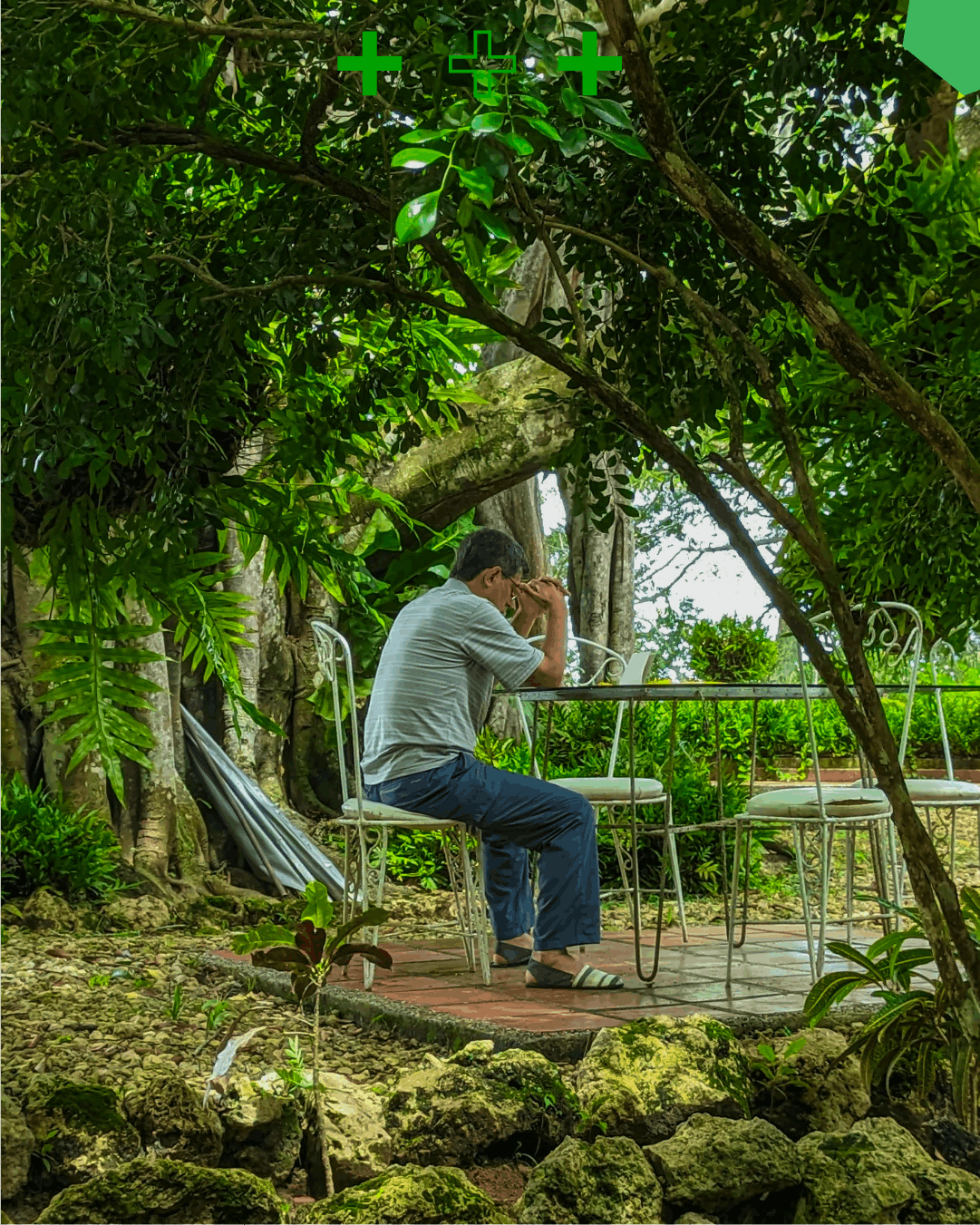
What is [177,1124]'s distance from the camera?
99.4 inches

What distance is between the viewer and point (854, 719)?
253 cm

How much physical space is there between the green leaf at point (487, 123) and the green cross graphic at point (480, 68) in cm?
5

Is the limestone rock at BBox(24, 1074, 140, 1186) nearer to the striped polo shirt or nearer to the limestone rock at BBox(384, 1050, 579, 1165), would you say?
the limestone rock at BBox(384, 1050, 579, 1165)

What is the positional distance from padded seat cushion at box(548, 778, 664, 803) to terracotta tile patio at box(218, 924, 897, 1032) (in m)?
0.58

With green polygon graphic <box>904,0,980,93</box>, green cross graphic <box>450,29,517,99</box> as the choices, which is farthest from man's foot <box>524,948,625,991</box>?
green cross graphic <box>450,29,517,99</box>

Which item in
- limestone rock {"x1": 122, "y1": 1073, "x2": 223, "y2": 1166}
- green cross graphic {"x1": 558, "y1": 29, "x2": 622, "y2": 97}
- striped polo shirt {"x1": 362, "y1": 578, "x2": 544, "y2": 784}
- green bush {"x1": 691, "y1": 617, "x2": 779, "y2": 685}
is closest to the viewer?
green cross graphic {"x1": 558, "y1": 29, "x2": 622, "y2": 97}

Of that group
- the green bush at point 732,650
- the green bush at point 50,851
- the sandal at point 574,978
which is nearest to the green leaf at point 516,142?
the sandal at point 574,978

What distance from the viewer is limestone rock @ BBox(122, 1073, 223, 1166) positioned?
98.7 inches

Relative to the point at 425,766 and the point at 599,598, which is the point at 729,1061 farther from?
the point at 599,598

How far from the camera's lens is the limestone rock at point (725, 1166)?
224 centimetres

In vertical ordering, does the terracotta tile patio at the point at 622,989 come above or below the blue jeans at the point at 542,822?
below

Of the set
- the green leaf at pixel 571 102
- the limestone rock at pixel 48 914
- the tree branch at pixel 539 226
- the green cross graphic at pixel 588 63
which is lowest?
the limestone rock at pixel 48 914

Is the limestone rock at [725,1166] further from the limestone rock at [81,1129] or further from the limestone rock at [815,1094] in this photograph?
the limestone rock at [81,1129]

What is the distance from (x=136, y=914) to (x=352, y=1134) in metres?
3.27
